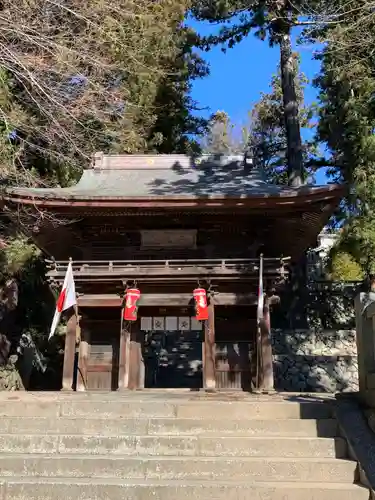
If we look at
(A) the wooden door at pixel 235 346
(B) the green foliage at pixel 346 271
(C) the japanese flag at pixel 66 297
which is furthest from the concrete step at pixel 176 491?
(B) the green foliage at pixel 346 271

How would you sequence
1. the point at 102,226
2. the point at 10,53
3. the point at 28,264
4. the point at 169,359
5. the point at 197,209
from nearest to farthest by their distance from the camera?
the point at 10,53 → the point at 197,209 → the point at 102,226 → the point at 28,264 → the point at 169,359

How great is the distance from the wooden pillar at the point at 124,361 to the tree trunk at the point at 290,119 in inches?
345

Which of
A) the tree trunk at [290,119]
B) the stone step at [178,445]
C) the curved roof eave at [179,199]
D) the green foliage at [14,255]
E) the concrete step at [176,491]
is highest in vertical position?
the tree trunk at [290,119]

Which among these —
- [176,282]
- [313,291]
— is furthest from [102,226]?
[313,291]

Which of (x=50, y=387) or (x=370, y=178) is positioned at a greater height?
(x=370, y=178)

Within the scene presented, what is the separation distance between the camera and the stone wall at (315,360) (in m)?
14.9

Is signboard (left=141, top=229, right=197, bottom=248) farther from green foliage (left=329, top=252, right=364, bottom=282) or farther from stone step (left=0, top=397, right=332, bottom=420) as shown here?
green foliage (left=329, top=252, right=364, bottom=282)

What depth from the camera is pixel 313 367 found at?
15.2 metres

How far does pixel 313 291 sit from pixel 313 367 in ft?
12.3

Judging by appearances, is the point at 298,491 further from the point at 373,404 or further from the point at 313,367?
the point at 313,367

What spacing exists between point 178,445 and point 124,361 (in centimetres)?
505

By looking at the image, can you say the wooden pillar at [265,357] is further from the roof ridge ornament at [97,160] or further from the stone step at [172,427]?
the roof ridge ornament at [97,160]

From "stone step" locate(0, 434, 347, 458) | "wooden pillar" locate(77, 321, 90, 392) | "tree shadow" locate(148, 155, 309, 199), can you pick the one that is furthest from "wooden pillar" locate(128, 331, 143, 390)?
"stone step" locate(0, 434, 347, 458)

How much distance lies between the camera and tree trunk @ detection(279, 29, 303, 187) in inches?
671
